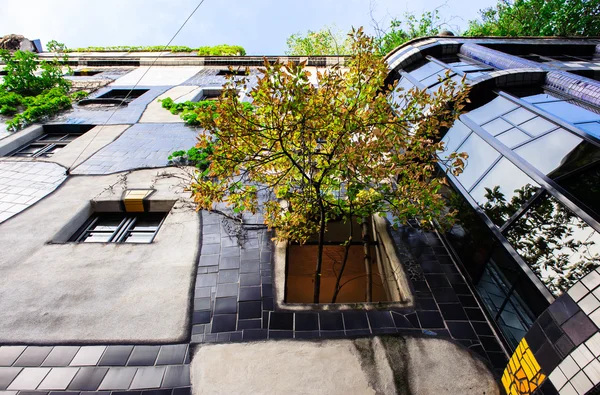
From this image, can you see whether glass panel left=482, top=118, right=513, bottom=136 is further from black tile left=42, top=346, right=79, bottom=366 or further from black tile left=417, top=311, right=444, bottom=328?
black tile left=42, top=346, right=79, bottom=366

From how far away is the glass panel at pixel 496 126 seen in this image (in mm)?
6949

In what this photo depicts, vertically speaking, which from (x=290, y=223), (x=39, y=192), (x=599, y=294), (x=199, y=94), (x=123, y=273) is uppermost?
(x=199, y=94)

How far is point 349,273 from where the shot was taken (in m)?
10.8

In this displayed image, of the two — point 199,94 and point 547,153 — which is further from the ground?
point 199,94

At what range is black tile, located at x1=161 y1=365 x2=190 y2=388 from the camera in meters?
4.64

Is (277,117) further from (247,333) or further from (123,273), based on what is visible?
(123,273)

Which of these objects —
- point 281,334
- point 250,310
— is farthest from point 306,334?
point 250,310

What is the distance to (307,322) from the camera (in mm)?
5602

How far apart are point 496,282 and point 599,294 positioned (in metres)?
2.87

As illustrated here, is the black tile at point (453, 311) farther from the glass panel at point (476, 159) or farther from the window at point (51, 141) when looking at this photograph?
the window at point (51, 141)

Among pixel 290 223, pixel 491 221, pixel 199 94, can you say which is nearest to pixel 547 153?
pixel 491 221

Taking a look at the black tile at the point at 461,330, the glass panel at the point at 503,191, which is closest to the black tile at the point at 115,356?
the black tile at the point at 461,330

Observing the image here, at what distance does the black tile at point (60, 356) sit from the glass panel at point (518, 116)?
9759 millimetres

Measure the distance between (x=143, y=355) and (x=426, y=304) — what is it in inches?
205
